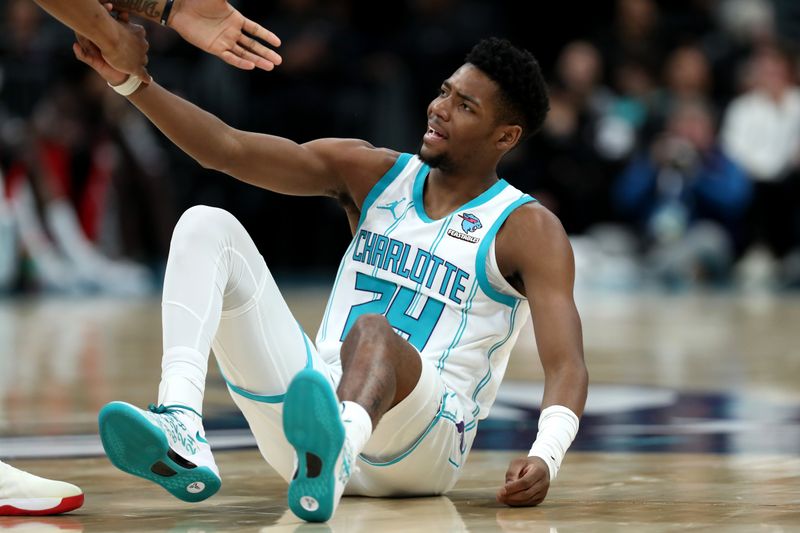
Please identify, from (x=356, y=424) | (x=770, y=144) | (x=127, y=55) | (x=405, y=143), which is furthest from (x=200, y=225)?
(x=405, y=143)

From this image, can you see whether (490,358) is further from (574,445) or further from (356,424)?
(574,445)

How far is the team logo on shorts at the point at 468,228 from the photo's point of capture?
4480mm

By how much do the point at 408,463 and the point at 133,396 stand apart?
9.60 ft

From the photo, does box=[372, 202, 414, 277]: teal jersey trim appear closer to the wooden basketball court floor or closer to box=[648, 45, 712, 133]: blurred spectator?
the wooden basketball court floor

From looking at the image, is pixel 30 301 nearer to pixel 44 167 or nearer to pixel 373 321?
pixel 44 167

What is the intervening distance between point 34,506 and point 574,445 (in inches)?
92.3

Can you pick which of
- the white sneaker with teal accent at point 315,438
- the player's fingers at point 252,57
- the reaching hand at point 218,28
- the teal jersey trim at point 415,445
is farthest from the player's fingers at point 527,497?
the reaching hand at point 218,28

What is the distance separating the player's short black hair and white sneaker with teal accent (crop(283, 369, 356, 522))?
1.52m

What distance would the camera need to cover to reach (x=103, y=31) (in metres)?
4.46

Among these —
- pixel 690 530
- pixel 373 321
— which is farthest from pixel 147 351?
pixel 690 530

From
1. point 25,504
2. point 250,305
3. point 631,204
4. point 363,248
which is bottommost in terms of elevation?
point 25,504

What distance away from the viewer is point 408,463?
13.9 feet

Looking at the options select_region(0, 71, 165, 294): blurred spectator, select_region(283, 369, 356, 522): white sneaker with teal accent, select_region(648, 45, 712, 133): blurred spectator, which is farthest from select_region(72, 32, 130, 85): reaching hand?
select_region(648, 45, 712, 133): blurred spectator

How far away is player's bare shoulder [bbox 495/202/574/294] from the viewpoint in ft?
14.2
